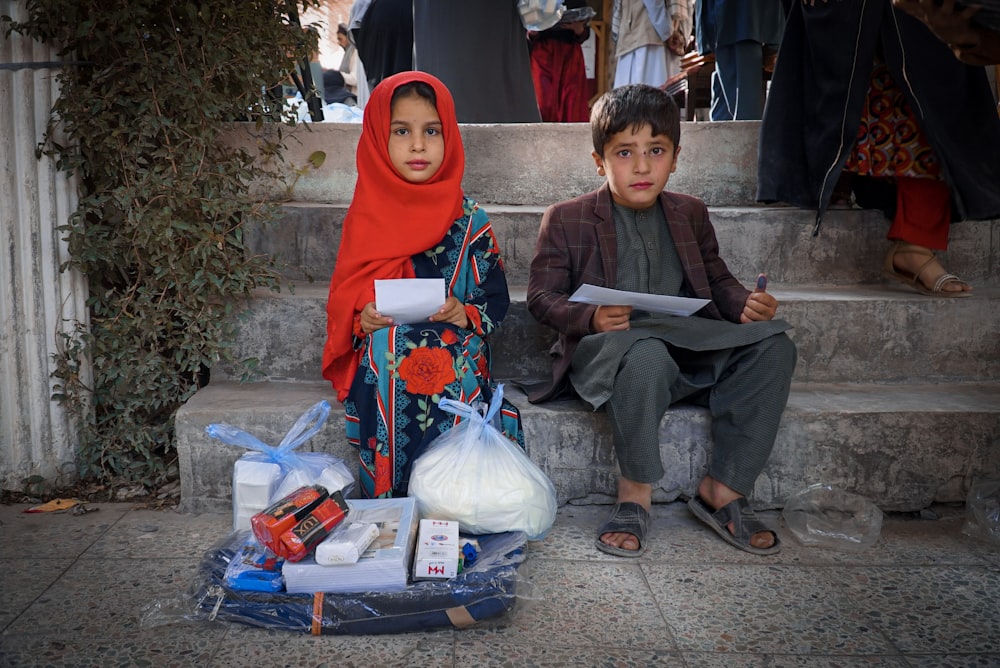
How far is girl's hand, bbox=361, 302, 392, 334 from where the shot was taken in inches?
88.5

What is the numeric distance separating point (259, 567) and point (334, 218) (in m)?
1.49

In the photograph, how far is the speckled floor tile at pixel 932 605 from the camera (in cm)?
175

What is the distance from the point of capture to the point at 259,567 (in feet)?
6.04

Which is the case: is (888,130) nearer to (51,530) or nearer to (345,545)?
(345,545)

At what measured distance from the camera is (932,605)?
1898 millimetres

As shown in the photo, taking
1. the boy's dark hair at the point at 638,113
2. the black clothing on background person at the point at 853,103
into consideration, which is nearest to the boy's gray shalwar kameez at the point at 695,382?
the boy's dark hair at the point at 638,113

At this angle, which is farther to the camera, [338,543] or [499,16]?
[499,16]

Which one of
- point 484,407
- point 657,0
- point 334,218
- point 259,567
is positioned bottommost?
point 259,567

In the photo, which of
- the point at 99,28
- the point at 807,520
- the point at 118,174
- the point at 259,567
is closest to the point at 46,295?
the point at 118,174

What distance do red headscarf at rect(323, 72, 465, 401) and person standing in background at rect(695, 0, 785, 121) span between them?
2403 mm

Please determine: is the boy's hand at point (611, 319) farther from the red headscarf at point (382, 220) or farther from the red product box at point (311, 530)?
the red product box at point (311, 530)

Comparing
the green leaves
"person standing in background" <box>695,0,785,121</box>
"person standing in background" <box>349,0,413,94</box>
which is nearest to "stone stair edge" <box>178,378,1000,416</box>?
the green leaves

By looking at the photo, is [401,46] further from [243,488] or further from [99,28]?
[243,488]

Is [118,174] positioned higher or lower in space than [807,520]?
higher
